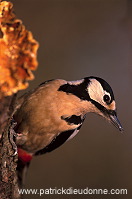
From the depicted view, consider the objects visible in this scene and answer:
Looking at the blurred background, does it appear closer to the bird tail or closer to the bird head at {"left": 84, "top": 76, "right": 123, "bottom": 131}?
the bird tail

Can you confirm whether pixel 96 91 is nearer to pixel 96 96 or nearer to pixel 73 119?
pixel 96 96

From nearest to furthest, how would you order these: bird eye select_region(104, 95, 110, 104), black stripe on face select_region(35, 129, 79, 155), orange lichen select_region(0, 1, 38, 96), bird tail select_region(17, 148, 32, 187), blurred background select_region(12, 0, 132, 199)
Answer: orange lichen select_region(0, 1, 38, 96)
bird eye select_region(104, 95, 110, 104)
black stripe on face select_region(35, 129, 79, 155)
bird tail select_region(17, 148, 32, 187)
blurred background select_region(12, 0, 132, 199)

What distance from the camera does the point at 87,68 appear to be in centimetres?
196

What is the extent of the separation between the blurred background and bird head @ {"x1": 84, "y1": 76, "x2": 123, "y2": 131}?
2.67 ft

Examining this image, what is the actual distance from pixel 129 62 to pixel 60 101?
1020 millimetres

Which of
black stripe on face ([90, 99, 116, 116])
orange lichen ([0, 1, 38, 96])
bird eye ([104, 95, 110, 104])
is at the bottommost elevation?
black stripe on face ([90, 99, 116, 116])

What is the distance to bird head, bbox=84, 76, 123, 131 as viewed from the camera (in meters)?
1.12

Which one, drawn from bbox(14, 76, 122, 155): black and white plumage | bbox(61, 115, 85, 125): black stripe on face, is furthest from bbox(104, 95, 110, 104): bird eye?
bbox(61, 115, 85, 125): black stripe on face

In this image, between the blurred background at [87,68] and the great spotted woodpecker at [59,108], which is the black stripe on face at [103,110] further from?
the blurred background at [87,68]

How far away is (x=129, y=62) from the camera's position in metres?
2.04

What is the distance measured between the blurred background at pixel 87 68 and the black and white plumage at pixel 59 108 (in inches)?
29.6

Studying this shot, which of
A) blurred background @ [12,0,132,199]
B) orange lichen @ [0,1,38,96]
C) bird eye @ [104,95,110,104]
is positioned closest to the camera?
orange lichen @ [0,1,38,96]

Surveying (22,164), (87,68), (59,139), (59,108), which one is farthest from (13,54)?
(87,68)

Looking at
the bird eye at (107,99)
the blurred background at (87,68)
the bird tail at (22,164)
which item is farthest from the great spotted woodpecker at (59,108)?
the blurred background at (87,68)
